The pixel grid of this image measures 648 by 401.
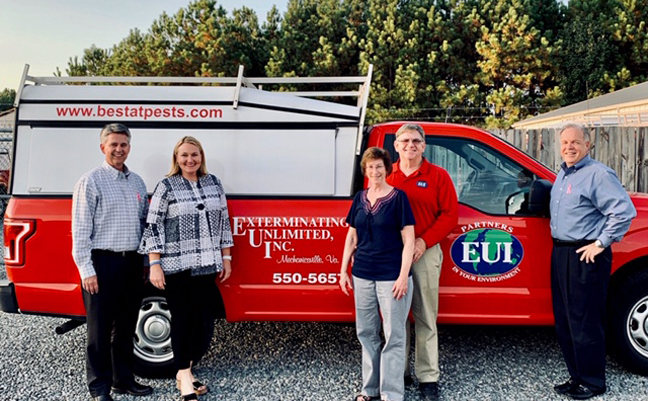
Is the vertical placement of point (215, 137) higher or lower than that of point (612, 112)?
lower

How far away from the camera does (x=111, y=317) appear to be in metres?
3.70

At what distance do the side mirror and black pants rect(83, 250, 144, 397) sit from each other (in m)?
2.73

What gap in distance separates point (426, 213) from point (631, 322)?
6.14ft

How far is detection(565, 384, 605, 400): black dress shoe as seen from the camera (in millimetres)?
3785

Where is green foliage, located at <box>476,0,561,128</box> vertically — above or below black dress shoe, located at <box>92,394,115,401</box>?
above

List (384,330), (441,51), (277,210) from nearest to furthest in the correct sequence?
(384,330)
(277,210)
(441,51)

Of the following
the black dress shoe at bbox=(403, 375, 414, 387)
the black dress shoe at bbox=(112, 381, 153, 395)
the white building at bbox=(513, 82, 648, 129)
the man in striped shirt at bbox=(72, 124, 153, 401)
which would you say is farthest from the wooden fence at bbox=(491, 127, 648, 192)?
the white building at bbox=(513, 82, 648, 129)

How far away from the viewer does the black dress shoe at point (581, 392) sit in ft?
12.4

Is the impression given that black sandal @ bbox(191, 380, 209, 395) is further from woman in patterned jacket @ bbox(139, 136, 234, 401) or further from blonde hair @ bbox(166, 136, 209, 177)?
blonde hair @ bbox(166, 136, 209, 177)

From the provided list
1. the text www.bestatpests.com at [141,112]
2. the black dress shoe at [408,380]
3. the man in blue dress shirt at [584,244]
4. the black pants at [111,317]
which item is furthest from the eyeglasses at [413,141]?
the black pants at [111,317]

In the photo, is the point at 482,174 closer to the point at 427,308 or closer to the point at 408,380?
the point at 427,308

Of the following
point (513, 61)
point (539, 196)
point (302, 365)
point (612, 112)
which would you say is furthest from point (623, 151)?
point (513, 61)

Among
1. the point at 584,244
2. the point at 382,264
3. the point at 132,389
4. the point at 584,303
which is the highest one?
the point at 584,244

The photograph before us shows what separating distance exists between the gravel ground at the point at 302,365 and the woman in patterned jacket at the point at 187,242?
527 millimetres
